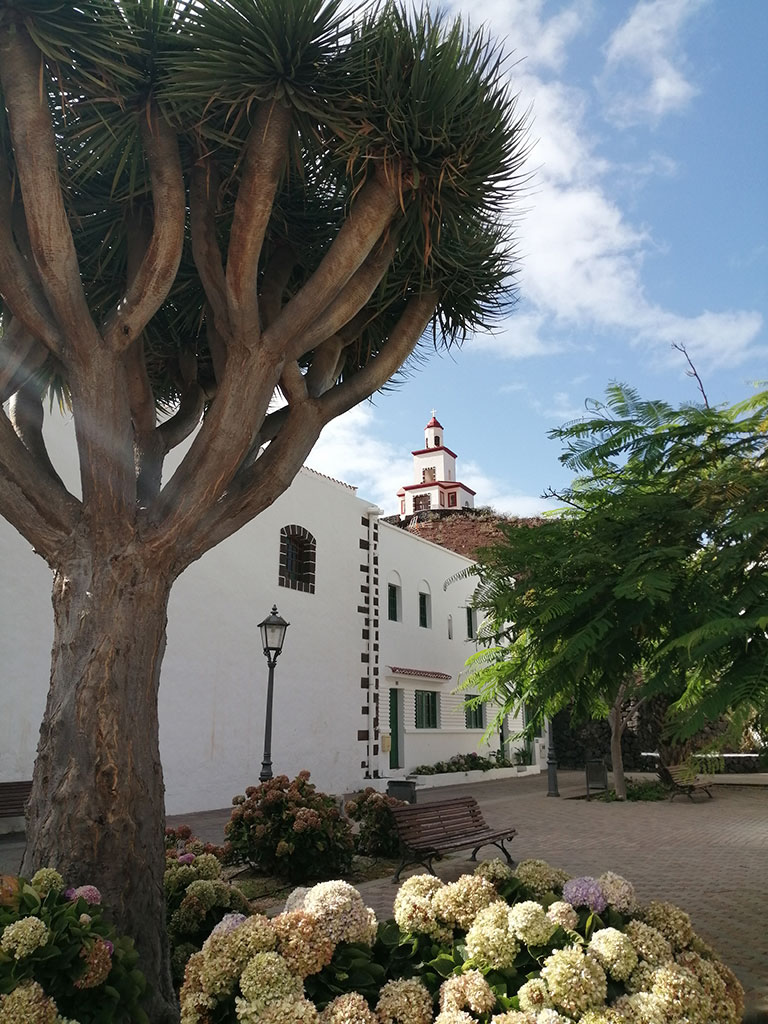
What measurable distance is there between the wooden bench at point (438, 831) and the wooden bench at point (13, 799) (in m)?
4.85

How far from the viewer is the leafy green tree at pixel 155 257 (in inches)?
182

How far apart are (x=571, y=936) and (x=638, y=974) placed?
0.30 metres

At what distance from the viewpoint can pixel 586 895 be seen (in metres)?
3.73

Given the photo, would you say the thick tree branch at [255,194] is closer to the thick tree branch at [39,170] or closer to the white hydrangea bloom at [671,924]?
the thick tree branch at [39,170]

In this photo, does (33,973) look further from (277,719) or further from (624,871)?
(277,719)

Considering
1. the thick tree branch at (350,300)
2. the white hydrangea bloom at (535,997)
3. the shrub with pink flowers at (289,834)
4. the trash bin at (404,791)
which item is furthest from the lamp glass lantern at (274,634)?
the white hydrangea bloom at (535,997)

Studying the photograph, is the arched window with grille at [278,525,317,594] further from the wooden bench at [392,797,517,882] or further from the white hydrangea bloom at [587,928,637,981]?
the white hydrangea bloom at [587,928,637,981]

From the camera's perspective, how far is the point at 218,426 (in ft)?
17.2

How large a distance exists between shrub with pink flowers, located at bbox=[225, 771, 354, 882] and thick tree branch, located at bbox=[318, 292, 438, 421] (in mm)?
5105

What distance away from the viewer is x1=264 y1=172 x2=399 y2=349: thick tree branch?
5406 millimetres

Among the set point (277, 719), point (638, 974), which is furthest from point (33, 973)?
point (277, 719)

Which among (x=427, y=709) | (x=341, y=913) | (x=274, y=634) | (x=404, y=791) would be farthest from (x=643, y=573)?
(x=427, y=709)

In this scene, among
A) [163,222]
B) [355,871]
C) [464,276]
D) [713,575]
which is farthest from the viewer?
[355,871]

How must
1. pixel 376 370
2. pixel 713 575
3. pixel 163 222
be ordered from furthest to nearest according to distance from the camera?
pixel 376 370, pixel 163 222, pixel 713 575
